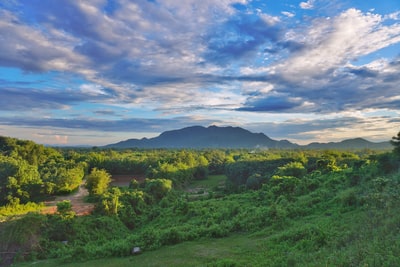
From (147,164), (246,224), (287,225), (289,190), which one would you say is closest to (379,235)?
(287,225)

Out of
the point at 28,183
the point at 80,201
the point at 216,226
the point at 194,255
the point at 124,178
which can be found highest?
the point at 28,183

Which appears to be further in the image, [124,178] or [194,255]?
[124,178]

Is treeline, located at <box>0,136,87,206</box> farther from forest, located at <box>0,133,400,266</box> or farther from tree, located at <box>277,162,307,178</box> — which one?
tree, located at <box>277,162,307,178</box>

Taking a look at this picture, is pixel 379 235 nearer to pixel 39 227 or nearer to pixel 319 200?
pixel 319 200

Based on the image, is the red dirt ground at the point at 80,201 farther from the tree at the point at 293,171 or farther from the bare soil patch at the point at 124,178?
the tree at the point at 293,171

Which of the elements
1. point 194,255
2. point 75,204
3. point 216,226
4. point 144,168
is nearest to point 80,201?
point 75,204

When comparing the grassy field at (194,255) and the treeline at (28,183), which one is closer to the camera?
→ the grassy field at (194,255)

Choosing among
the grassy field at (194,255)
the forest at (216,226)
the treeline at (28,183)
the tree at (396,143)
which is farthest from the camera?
the treeline at (28,183)

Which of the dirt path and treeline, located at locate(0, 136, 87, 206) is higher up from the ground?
treeline, located at locate(0, 136, 87, 206)

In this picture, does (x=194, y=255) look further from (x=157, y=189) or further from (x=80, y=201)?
(x=80, y=201)

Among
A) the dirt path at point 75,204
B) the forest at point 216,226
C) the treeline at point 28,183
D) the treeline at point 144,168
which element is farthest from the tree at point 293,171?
the treeline at point 28,183

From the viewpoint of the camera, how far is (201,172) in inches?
2707

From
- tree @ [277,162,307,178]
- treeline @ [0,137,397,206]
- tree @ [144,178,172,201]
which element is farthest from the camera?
tree @ [277,162,307,178]

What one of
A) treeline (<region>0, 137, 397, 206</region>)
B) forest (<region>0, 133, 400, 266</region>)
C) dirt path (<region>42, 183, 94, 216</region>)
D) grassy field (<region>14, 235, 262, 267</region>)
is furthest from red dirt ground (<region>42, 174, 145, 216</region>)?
grassy field (<region>14, 235, 262, 267</region>)
